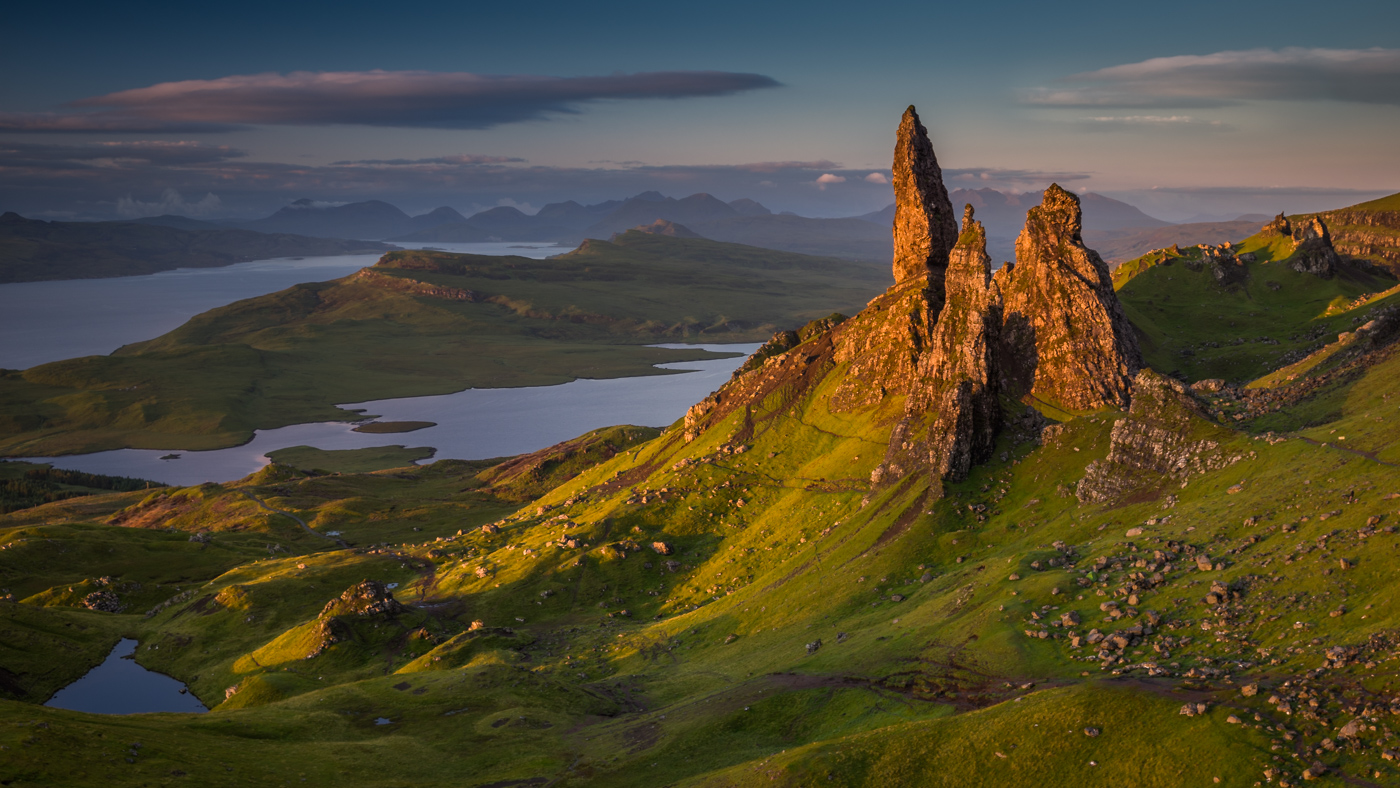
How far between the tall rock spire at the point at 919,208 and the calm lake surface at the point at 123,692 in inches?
5879

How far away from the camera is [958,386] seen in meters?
123

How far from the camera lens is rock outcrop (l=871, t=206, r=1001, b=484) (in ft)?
397

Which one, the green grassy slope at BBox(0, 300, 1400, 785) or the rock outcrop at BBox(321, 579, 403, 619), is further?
the rock outcrop at BBox(321, 579, 403, 619)

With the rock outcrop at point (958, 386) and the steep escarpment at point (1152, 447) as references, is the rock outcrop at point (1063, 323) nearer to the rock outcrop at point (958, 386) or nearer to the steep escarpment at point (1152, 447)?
the rock outcrop at point (958, 386)

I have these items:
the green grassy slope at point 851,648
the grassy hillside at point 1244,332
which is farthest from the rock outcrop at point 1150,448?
the grassy hillside at point 1244,332

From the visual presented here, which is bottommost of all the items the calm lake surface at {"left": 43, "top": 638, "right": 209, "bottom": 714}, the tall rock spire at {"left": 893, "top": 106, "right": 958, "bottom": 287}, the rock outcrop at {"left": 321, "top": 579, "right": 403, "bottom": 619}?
the calm lake surface at {"left": 43, "top": 638, "right": 209, "bottom": 714}

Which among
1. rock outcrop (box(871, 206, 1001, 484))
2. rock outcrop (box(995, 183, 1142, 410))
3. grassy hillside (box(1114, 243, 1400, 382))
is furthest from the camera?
grassy hillside (box(1114, 243, 1400, 382))

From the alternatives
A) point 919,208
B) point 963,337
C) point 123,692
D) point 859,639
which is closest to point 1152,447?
point 963,337

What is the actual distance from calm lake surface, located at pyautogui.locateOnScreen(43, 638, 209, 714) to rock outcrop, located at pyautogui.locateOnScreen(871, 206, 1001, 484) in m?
118

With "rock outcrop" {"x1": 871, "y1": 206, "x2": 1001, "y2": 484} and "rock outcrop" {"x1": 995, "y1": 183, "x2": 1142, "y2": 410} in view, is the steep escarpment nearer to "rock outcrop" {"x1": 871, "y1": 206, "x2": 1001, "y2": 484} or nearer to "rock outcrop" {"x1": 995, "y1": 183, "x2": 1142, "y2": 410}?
"rock outcrop" {"x1": 871, "y1": 206, "x2": 1001, "y2": 484}

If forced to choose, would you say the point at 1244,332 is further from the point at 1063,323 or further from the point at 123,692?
the point at 123,692

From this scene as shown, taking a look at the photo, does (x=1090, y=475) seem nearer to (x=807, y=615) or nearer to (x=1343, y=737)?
(x=807, y=615)

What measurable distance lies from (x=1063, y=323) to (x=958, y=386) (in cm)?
2319

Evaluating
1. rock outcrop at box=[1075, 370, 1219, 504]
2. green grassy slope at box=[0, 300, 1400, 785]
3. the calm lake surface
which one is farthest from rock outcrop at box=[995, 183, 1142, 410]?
the calm lake surface
